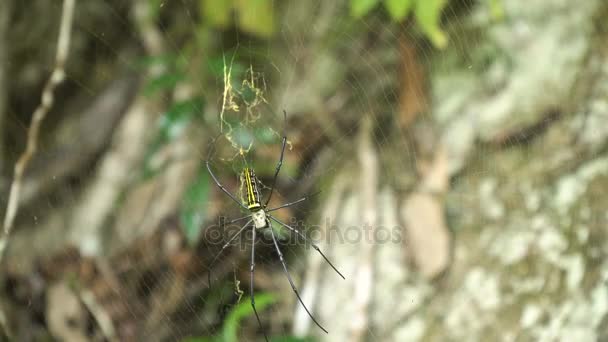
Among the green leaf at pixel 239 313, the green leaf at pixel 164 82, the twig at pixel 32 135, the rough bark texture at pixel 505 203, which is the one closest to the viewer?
the rough bark texture at pixel 505 203

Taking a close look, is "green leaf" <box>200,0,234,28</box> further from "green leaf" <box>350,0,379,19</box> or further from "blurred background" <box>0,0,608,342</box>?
"green leaf" <box>350,0,379,19</box>

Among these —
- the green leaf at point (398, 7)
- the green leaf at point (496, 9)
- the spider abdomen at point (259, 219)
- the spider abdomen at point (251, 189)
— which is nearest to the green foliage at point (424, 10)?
the green leaf at point (398, 7)

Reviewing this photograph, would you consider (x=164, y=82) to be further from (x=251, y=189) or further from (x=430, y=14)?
(x=430, y=14)

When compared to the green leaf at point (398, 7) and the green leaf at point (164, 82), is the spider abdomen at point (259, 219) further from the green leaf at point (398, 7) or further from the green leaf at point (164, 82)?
the green leaf at point (398, 7)

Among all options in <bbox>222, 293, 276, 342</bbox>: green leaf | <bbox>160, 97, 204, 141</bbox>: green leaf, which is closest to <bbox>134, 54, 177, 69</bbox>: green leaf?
<bbox>160, 97, 204, 141</bbox>: green leaf

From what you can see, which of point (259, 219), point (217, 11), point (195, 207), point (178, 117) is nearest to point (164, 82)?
point (178, 117)

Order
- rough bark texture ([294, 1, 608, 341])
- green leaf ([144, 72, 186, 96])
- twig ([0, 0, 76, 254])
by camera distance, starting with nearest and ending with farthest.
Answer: rough bark texture ([294, 1, 608, 341]), twig ([0, 0, 76, 254]), green leaf ([144, 72, 186, 96])

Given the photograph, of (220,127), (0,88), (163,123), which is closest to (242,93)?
(220,127)
